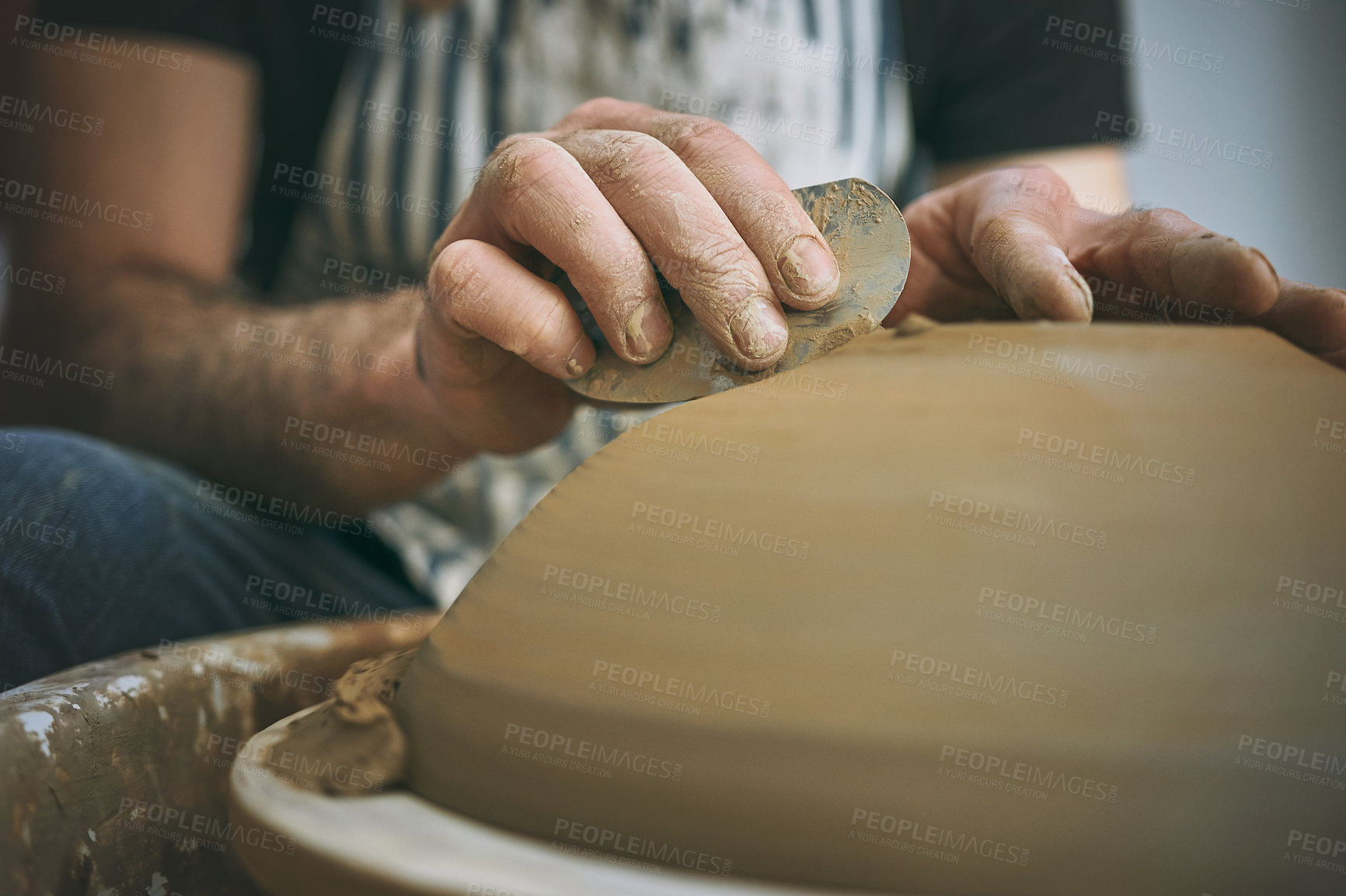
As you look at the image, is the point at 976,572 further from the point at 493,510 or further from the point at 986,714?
the point at 493,510

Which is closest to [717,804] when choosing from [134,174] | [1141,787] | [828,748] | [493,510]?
[828,748]

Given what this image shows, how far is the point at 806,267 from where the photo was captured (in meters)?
0.39

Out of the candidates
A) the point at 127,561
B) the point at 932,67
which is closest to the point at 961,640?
the point at 127,561

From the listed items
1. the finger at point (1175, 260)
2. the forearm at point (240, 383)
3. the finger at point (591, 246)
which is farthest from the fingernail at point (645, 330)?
the forearm at point (240, 383)

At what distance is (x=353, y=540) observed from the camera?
3.23 feet

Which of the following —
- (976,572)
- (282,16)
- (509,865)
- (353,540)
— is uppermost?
(282,16)

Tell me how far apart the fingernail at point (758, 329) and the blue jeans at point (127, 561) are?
512mm

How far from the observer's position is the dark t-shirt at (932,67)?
103cm

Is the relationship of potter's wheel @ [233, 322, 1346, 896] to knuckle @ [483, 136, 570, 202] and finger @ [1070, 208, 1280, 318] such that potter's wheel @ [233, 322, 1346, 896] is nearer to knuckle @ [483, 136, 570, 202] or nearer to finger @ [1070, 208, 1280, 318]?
finger @ [1070, 208, 1280, 318]

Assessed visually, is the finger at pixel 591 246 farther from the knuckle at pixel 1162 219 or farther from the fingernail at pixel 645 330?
the knuckle at pixel 1162 219

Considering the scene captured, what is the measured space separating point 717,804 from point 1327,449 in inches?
12.6

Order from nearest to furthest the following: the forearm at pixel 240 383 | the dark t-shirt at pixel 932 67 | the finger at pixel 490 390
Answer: the finger at pixel 490 390
the forearm at pixel 240 383
the dark t-shirt at pixel 932 67

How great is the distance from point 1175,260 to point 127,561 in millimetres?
815

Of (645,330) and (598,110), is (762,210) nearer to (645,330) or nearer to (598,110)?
(645,330)
